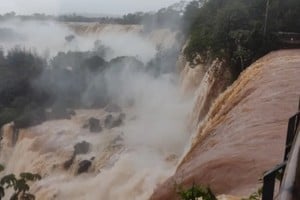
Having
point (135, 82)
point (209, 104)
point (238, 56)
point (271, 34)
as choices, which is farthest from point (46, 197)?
point (135, 82)

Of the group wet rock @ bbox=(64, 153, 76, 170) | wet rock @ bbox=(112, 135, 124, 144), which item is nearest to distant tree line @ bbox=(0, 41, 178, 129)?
wet rock @ bbox=(112, 135, 124, 144)

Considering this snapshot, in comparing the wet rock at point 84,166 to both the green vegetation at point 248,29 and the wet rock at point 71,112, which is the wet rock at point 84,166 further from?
the wet rock at point 71,112

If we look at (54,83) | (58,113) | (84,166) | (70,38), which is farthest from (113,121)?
(70,38)

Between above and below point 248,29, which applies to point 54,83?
below

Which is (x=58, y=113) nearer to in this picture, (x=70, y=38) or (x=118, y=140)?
(x=118, y=140)

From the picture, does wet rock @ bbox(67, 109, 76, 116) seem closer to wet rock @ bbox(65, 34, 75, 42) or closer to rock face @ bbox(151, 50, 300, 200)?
rock face @ bbox(151, 50, 300, 200)

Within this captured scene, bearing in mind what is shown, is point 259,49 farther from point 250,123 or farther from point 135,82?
point 135,82

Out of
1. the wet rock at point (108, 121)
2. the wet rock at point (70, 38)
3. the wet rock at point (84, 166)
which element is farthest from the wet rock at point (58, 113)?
the wet rock at point (70, 38)
